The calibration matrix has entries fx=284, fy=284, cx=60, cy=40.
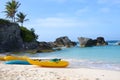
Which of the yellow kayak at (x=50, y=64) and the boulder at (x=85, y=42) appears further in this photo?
the boulder at (x=85, y=42)

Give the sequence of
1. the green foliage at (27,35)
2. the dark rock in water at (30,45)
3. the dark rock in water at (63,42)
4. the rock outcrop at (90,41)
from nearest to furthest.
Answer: the dark rock in water at (30,45)
the green foliage at (27,35)
the rock outcrop at (90,41)
the dark rock in water at (63,42)

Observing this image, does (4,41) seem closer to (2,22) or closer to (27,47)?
(2,22)

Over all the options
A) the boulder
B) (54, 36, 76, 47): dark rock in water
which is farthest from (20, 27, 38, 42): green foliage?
(54, 36, 76, 47): dark rock in water

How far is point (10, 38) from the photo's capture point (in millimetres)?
66938

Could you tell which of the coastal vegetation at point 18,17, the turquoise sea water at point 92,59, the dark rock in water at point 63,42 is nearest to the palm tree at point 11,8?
the coastal vegetation at point 18,17

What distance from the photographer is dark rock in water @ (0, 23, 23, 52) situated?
65.0 meters

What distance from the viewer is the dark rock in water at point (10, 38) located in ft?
213

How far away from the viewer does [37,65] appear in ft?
75.1

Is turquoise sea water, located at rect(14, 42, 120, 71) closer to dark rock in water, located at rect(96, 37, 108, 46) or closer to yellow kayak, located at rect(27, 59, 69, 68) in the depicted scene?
yellow kayak, located at rect(27, 59, 69, 68)

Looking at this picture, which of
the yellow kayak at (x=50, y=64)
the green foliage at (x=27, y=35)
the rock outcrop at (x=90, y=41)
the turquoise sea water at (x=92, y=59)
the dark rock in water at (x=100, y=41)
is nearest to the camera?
the yellow kayak at (x=50, y=64)

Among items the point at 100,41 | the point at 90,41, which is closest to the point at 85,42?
the point at 90,41

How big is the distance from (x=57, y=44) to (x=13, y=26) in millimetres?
46320

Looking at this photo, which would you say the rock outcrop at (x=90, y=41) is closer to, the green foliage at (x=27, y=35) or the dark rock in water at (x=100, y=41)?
the dark rock in water at (x=100, y=41)

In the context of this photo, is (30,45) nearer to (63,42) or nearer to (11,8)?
(11,8)
